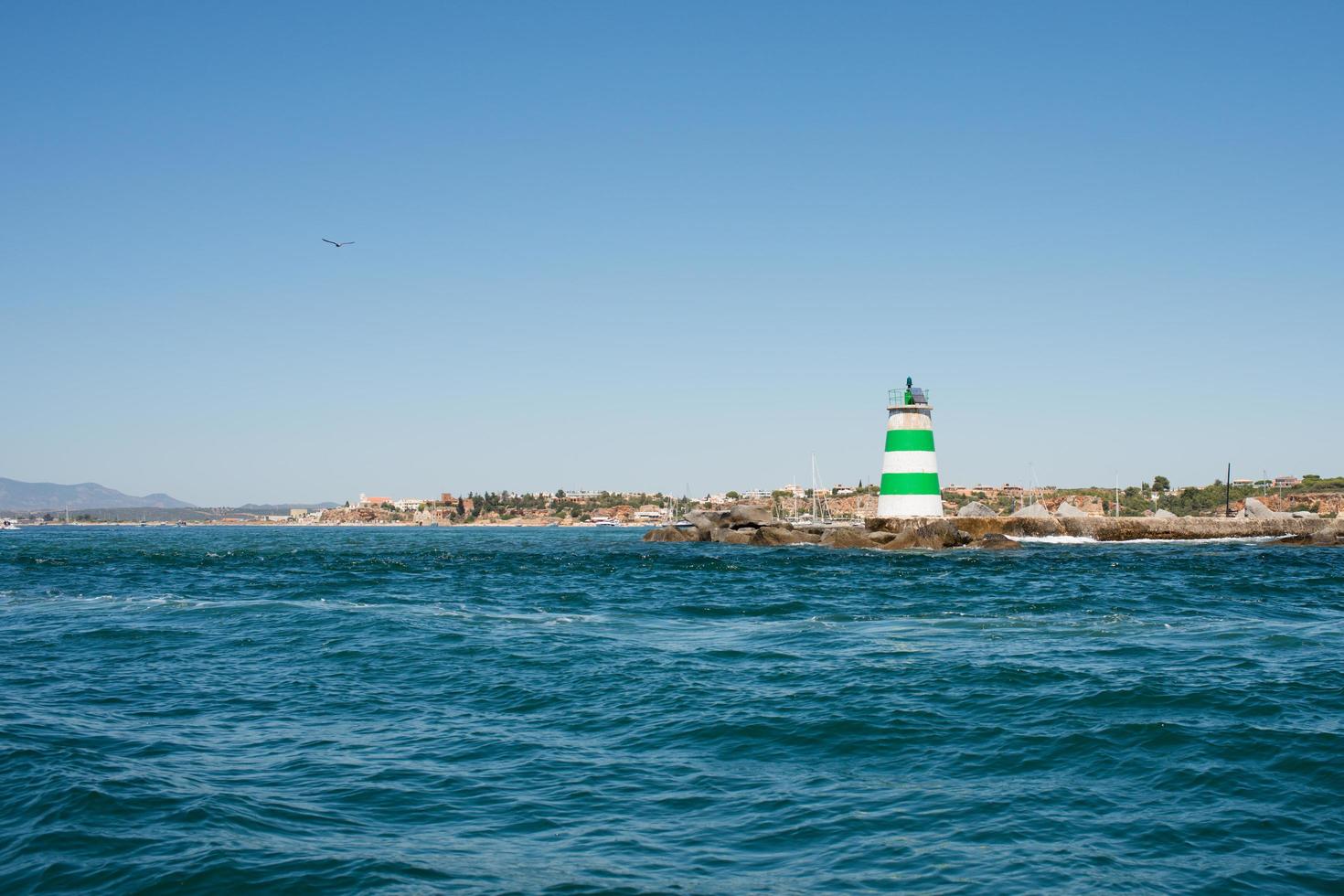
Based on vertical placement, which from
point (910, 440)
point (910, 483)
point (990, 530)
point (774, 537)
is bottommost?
point (774, 537)

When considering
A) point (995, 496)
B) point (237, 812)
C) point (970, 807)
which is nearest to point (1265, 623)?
point (970, 807)

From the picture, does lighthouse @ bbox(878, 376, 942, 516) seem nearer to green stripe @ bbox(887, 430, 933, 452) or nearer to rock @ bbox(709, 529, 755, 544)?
green stripe @ bbox(887, 430, 933, 452)

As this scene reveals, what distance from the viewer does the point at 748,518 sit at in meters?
78.0

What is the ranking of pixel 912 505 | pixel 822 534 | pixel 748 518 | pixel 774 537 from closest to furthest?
pixel 912 505
pixel 822 534
pixel 774 537
pixel 748 518

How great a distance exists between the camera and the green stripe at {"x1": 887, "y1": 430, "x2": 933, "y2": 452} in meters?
59.0

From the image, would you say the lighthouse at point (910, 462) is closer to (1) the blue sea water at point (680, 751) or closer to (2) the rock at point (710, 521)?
(2) the rock at point (710, 521)

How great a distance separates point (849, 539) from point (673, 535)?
22.7 metres

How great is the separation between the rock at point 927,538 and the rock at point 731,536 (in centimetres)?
1588

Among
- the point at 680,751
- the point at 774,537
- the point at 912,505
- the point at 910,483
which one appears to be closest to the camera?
the point at 680,751

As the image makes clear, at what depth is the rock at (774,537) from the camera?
6938cm

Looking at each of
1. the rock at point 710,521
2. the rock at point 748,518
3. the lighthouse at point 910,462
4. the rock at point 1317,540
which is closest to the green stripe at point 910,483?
the lighthouse at point 910,462

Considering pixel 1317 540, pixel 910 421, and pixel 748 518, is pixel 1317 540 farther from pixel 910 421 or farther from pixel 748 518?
pixel 748 518

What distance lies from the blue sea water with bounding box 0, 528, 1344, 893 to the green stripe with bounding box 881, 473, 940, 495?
3558 centimetres

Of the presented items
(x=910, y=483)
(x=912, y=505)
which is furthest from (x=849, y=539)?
(x=910, y=483)
